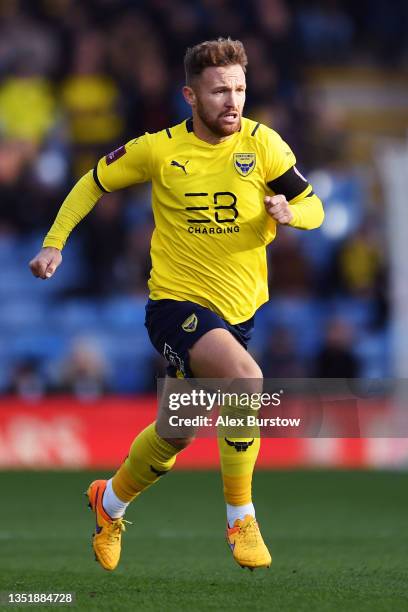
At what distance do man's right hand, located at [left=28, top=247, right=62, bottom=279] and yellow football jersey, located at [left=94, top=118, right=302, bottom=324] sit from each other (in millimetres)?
472

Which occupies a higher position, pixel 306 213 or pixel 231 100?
pixel 231 100

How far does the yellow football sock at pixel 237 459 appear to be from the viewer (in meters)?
6.26

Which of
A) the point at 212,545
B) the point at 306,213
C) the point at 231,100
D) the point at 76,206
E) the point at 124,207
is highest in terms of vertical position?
the point at 124,207

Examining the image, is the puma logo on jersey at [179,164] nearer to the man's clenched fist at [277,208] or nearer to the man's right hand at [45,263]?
the man's clenched fist at [277,208]

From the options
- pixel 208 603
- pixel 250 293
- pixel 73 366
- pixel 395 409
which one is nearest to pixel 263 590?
pixel 208 603

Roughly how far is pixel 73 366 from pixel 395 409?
15.6ft

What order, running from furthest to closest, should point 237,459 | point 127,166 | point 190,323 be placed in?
1. point 127,166
2. point 237,459
3. point 190,323

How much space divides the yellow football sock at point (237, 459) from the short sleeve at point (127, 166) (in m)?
1.13

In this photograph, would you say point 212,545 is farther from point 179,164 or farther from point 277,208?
point 277,208

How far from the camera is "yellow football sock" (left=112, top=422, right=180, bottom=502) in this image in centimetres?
643

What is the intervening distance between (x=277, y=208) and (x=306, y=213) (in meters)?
0.32

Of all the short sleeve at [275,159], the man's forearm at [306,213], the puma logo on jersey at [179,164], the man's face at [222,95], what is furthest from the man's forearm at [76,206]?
the man's forearm at [306,213]

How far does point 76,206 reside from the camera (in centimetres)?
655

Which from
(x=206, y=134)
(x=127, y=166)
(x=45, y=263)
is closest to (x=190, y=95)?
(x=206, y=134)
